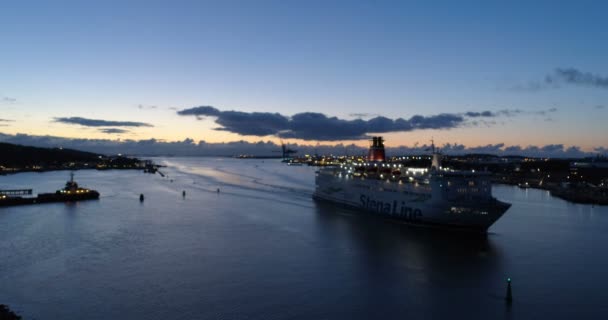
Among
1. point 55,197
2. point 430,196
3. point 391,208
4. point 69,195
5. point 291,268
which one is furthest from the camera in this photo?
point 69,195

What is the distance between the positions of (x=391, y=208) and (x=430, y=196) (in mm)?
4488

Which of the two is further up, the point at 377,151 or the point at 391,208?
the point at 377,151

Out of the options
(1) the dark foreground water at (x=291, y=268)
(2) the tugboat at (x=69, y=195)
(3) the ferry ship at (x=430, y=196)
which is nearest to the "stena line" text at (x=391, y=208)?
(3) the ferry ship at (x=430, y=196)

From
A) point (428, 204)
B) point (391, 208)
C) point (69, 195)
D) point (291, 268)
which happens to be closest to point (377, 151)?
point (391, 208)

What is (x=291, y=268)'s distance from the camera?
18500mm

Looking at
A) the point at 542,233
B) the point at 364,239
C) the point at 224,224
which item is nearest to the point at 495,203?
the point at 542,233

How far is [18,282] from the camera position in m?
16.0

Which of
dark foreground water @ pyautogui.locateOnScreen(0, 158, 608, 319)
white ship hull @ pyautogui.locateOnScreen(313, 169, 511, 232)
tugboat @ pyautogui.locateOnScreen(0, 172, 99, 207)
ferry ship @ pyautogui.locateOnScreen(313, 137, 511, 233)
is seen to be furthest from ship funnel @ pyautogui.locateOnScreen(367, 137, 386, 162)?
tugboat @ pyautogui.locateOnScreen(0, 172, 99, 207)

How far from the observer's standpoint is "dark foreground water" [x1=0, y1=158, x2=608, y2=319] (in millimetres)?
14078

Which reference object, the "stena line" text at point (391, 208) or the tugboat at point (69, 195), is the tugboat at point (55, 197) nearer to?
the tugboat at point (69, 195)

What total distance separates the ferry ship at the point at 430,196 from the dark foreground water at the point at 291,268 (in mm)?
1096

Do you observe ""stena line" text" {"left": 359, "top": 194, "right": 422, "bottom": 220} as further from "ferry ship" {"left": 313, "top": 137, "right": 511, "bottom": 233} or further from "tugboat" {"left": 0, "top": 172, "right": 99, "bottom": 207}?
"tugboat" {"left": 0, "top": 172, "right": 99, "bottom": 207}

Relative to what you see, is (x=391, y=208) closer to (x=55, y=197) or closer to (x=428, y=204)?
(x=428, y=204)

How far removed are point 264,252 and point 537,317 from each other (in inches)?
482
